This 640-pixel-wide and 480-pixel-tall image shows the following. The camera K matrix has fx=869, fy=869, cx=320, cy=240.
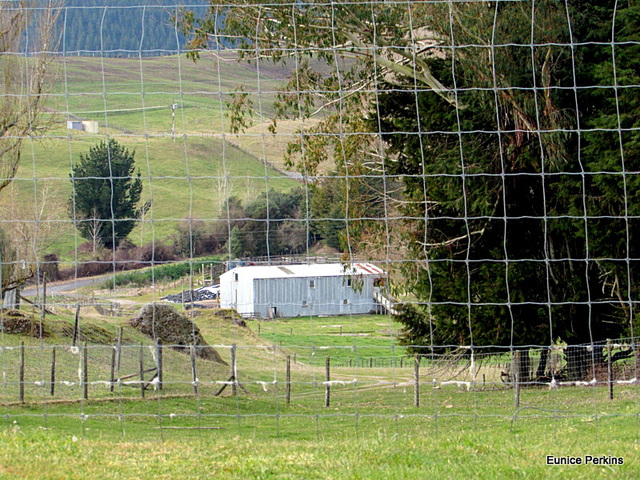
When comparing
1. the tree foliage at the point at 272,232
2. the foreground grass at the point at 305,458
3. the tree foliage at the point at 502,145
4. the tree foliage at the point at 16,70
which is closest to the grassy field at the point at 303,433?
the foreground grass at the point at 305,458

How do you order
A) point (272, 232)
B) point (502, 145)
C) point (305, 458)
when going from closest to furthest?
point (305, 458) < point (502, 145) < point (272, 232)

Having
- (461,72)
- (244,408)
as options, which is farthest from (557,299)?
(244,408)

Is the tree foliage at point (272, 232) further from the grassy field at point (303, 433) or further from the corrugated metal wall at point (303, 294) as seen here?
the grassy field at point (303, 433)

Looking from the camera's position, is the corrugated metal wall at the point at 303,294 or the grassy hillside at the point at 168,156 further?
the grassy hillside at the point at 168,156

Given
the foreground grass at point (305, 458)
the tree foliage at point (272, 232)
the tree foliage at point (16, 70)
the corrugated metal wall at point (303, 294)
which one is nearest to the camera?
the foreground grass at point (305, 458)

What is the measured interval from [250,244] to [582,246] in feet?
35.2

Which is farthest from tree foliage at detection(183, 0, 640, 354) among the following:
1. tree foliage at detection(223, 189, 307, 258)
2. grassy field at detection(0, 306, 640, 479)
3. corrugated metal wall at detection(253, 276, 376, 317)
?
tree foliage at detection(223, 189, 307, 258)

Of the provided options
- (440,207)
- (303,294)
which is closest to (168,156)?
(303,294)

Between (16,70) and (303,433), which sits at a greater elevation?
(16,70)

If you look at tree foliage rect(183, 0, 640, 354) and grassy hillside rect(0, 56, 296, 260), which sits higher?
grassy hillside rect(0, 56, 296, 260)

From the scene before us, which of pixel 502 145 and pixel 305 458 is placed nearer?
pixel 305 458

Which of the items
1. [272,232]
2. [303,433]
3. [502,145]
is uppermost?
[502,145]

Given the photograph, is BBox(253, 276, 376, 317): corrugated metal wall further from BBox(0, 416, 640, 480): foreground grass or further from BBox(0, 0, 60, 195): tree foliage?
A: BBox(0, 416, 640, 480): foreground grass

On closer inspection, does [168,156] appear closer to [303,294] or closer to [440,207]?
[303,294]
